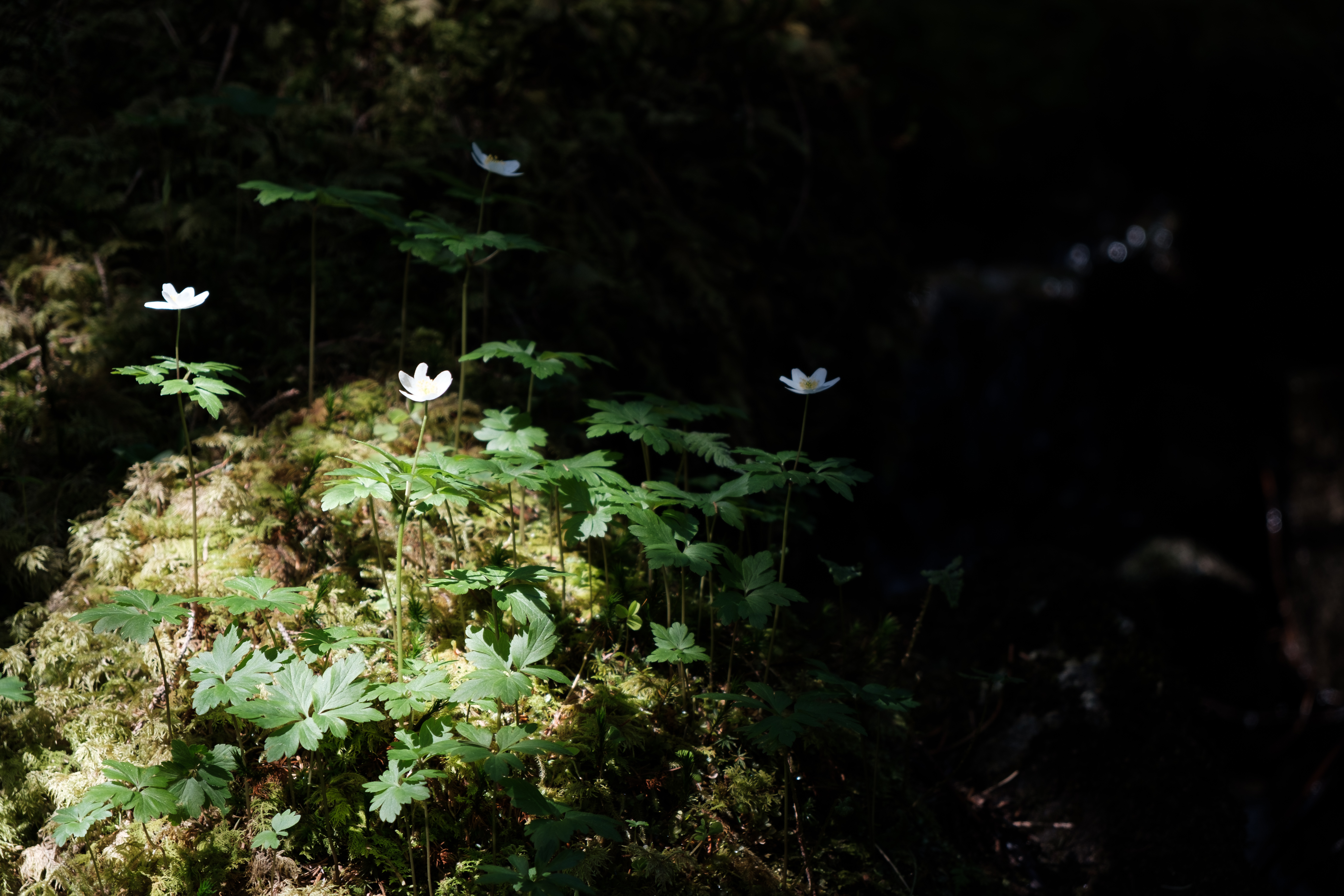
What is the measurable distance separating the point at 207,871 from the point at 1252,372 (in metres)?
8.73

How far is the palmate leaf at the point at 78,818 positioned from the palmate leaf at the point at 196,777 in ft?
0.45

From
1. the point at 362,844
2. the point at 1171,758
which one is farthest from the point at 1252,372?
the point at 362,844

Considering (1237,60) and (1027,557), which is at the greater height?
(1237,60)

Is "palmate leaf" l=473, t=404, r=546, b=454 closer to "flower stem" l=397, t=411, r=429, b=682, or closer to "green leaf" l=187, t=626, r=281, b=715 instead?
"flower stem" l=397, t=411, r=429, b=682

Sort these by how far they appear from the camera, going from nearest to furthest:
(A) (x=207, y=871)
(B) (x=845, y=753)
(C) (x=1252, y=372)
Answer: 1. (A) (x=207, y=871)
2. (B) (x=845, y=753)
3. (C) (x=1252, y=372)

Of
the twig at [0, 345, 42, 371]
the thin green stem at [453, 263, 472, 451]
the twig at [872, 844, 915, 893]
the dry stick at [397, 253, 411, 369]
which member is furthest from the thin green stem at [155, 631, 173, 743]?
the twig at [872, 844, 915, 893]

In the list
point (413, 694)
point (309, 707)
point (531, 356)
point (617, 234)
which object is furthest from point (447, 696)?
point (617, 234)

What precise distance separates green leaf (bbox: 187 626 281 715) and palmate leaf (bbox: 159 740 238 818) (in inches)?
3.9

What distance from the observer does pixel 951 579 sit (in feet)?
8.30

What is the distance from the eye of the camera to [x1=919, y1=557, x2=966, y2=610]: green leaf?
248 centimetres

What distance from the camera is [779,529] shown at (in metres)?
3.40

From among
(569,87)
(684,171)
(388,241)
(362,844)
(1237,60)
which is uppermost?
(1237,60)

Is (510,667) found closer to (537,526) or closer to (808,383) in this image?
(537,526)

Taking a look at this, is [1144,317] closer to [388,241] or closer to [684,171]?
[684,171]
